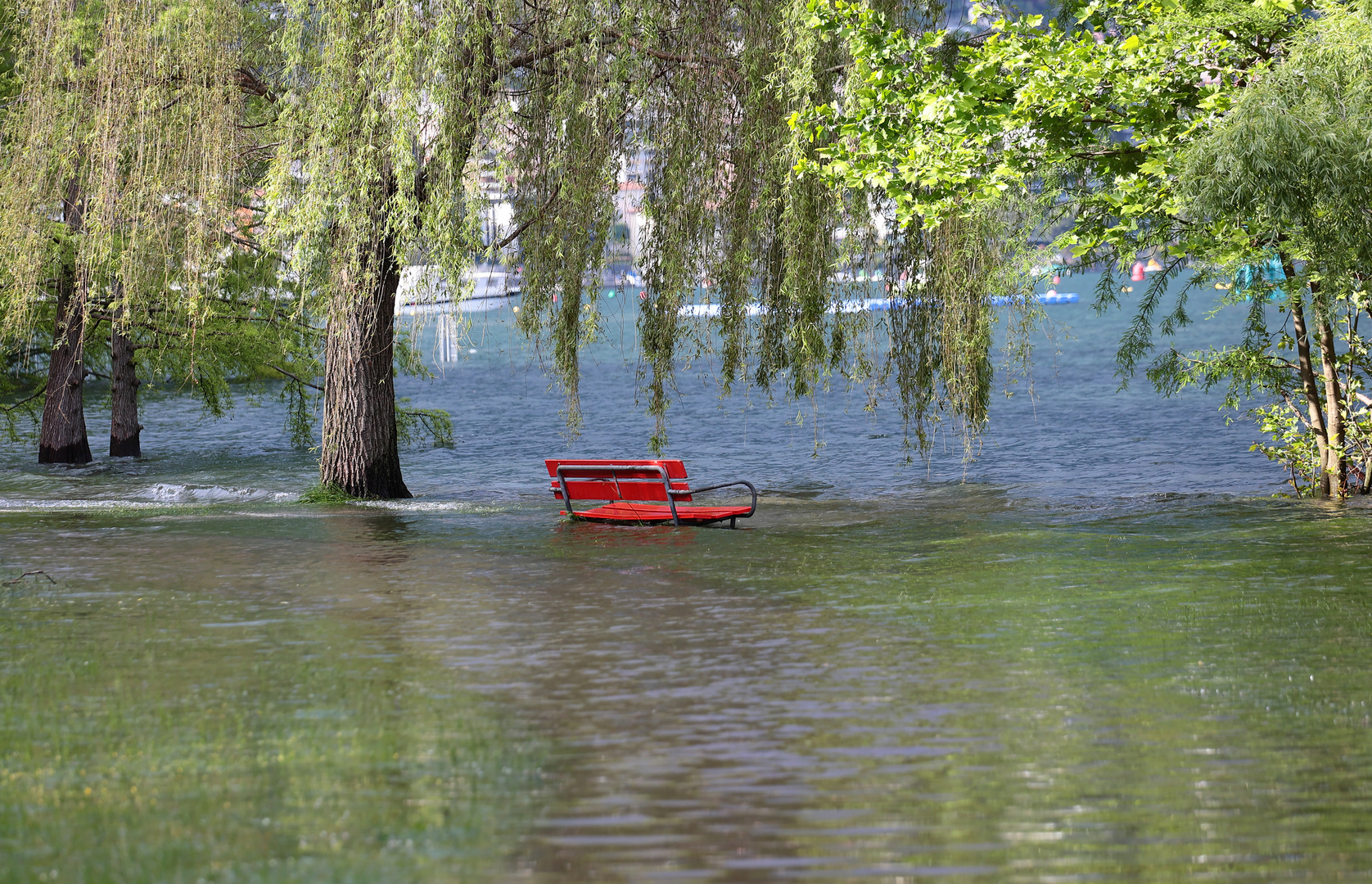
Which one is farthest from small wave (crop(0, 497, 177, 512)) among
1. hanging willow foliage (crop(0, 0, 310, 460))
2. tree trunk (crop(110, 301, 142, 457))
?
tree trunk (crop(110, 301, 142, 457))

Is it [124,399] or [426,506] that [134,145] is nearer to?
[426,506]

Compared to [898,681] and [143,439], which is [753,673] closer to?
[898,681]

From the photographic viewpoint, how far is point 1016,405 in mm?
44406

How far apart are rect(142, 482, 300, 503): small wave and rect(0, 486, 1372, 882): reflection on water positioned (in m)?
7.48

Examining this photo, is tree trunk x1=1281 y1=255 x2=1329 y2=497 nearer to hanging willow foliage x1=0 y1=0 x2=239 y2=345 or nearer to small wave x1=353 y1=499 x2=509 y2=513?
small wave x1=353 y1=499 x2=509 y2=513

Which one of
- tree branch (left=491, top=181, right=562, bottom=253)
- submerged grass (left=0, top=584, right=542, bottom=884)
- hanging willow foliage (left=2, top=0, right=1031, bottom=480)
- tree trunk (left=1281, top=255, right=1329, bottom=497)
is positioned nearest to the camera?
submerged grass (left=0, top=584, right=542, bottom=884)

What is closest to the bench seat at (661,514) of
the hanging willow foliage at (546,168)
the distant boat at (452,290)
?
the hanging willow foliage at (546,168)

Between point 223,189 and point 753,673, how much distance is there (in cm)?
1029

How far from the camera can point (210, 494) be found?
74.9ft

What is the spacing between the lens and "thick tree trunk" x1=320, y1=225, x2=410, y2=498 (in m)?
18.0

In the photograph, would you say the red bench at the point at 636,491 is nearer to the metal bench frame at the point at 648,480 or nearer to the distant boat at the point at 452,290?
the metal bench frame at the point at 648,480

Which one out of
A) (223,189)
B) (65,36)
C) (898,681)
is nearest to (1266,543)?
(898,681)

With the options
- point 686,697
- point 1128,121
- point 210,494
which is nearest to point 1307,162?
point 1128,121

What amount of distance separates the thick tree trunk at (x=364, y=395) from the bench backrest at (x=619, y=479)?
264 centimetres
